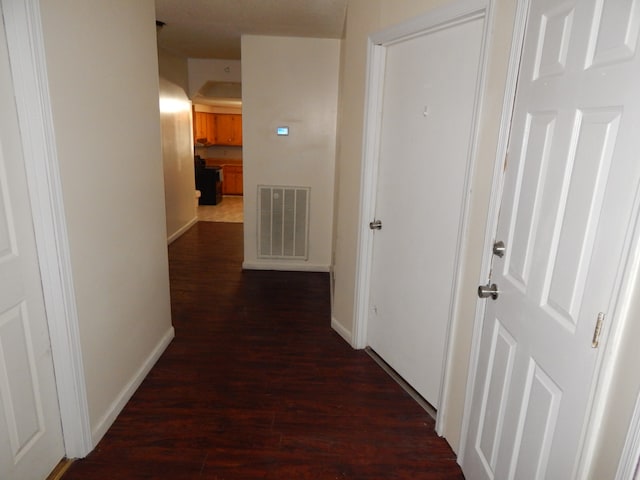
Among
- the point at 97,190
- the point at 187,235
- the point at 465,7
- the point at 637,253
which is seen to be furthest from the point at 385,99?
the point at 187,235

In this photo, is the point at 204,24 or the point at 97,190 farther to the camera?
the point at 204,24

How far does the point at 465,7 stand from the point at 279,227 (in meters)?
2.98

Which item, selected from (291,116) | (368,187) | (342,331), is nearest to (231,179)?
(291,116)

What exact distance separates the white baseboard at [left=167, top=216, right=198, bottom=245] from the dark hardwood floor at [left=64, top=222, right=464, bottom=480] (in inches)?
83.7

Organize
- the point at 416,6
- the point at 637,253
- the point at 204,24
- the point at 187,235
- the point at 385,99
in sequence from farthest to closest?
the point at 187,235, the point at 204,24, the point at 385,99, the point at 416,6, the point at 637,253

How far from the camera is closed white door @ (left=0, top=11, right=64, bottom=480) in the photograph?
4.42 ft

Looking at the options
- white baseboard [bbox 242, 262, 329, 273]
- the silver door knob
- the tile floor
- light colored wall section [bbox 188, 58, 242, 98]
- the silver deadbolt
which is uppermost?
light colored wall section [bbox 188, 58, 242, 98]

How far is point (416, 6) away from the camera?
197 centimetres

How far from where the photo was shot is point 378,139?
2.44 m

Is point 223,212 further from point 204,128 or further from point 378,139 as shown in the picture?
point 378,139

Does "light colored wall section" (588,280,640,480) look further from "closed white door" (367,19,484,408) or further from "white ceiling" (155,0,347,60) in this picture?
"white ceiling" (155,0,347,60)

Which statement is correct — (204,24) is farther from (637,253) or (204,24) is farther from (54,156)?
(637,253)

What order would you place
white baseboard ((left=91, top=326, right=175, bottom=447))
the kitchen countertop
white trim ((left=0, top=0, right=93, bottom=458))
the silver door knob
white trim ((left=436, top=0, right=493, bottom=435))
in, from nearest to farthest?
1. white trim ((left=0, top=0, right=93, bottom=458))
2. the silver door knob
3. white trim ((left=436, top=0, right=493, bottom=435))
4. white baseboard ((left=91, top=326, right=175, bottom=447))
5. the kitchen countertop

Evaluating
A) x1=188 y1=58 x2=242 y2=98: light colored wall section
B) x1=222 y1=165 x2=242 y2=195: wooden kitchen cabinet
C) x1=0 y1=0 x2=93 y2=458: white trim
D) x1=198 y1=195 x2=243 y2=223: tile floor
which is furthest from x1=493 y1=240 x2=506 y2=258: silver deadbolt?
x1=222 y1=165 x2=242 y2=195: wooden kitchen cabinet
